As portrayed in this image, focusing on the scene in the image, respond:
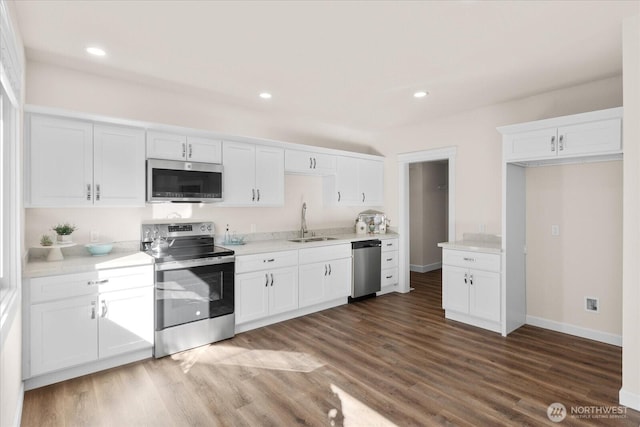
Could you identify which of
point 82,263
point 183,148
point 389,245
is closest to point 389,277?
point 389,245

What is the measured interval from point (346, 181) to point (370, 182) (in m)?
0.50

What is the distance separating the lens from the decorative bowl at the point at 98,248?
10.5 feet

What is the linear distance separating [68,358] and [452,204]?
4.53 metres

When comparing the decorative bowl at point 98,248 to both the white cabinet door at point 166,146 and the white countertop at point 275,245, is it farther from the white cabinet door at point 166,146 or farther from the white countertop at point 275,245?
the white countertop at point 275,245

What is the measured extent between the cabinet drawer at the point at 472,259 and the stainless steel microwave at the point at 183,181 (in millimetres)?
2818

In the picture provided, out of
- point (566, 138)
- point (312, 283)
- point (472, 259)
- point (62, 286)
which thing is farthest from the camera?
point (312, 283)

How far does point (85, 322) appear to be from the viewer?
2.78m

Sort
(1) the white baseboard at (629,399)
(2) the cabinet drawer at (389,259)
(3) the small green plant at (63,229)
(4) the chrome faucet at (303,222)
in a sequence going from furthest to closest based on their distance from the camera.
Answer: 1. (2) the cabinet drawer at (389,259)
2. (4) the chrome faucet at (303,222)
3. (3) the small green plant at (63,229)
4. (1) the white baseboard at (629,399)

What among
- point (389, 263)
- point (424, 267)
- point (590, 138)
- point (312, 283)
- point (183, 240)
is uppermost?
point (590, 138)

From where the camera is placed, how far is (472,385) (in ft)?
8.83

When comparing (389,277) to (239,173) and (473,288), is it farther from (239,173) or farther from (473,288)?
(239,173)

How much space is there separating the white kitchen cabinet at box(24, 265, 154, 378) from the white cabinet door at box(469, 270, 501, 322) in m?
3.41

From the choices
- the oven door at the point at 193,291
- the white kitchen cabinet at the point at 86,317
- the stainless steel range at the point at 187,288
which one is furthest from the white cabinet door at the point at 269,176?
the white kitchen cabinet at the point at 86,317

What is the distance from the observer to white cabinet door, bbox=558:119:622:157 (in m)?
3.02
